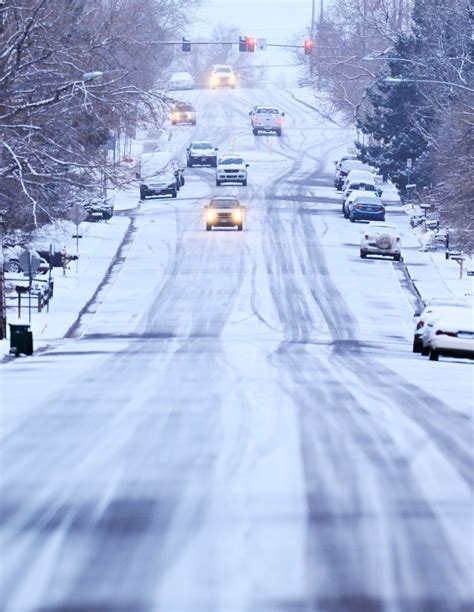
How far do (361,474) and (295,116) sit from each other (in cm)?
11244

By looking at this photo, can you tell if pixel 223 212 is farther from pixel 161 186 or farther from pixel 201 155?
pixel 201 155

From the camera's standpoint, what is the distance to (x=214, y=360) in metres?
27.0

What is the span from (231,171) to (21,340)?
48794 millimetres

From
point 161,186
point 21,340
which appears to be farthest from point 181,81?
point 21,340

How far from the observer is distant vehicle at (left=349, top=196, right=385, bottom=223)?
64.1 m

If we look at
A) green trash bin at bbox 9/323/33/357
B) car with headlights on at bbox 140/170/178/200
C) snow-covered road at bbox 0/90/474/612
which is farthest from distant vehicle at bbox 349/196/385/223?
green trash bin at bbox 9/323/33/357

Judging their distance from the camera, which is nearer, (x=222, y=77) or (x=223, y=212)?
(x=223, y=212)

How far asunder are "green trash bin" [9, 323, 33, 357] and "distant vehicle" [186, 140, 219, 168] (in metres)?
60.1

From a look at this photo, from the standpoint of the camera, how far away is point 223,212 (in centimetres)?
6000

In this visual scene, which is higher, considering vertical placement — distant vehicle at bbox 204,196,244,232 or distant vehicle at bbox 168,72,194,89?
distant vehicle at bbox 168,72,194,89

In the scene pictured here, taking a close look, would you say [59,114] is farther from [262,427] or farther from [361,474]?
[361,474]

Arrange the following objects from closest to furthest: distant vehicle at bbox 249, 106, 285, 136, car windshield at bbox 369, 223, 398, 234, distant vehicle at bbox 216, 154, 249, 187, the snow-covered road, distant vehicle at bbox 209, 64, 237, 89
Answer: the snow-covered road, car windshield at bbox 369, 223, 398, 234, distant vehicle at bbox 216, 154, 249, 187, distant vehicle at bbox 249, 106, 285, 136, distant vehicle at bbox 209, 64, 237, 89

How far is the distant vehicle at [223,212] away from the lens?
5991cm

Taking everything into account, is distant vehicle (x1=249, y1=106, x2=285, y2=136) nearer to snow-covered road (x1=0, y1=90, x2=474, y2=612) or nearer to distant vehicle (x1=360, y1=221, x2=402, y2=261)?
distant vehicle (x1=360, y1=221, x2=402, y2=261)
